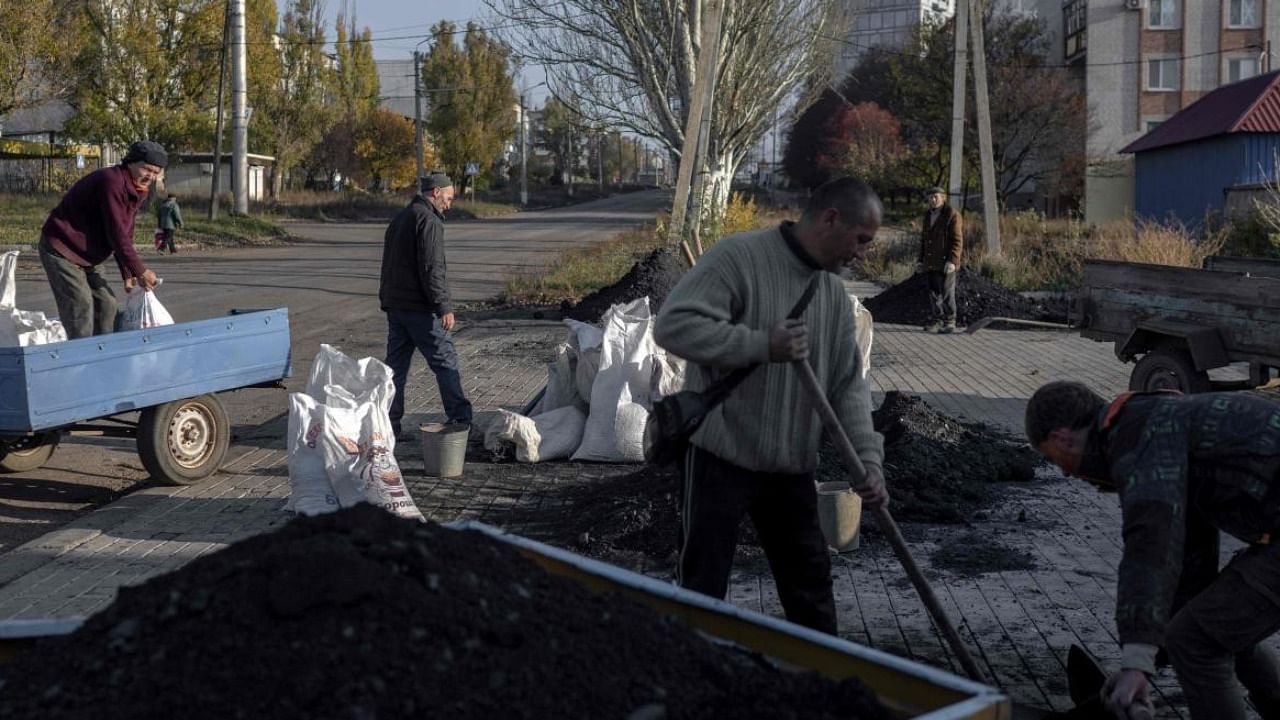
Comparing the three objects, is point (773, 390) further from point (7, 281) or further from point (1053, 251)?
point (1053, 251)

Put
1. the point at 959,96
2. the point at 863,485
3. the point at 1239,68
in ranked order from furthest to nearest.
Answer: the point at 1239,68, the point at 959,96, the point at 863,485

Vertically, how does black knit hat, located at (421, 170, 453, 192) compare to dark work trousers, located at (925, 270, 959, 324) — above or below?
above

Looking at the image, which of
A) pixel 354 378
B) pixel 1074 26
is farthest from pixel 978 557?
pixel 1074 26

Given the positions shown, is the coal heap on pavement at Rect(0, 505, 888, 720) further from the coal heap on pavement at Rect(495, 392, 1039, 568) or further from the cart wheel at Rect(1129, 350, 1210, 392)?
the cart wheel at Rect(1129, 350, 1210, 392)

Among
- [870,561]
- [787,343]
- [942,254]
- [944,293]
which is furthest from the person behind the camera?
[944,293]

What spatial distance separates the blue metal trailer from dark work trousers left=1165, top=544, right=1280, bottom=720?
5.76 metres

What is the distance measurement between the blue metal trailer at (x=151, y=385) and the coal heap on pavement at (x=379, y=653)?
4444 mm

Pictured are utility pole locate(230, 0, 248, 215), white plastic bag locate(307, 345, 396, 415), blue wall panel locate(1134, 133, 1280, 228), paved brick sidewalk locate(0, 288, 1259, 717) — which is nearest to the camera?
paved brick sidewalk locate(0, 288, 1259, 717)

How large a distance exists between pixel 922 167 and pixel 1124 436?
5009 centimetres

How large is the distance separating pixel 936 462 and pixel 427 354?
11.6ft

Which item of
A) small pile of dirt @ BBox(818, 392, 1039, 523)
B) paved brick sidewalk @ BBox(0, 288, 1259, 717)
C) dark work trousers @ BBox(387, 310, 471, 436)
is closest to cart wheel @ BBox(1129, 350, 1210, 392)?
paved brick sidewalk @ BBox(0, 288, 1259, 717)

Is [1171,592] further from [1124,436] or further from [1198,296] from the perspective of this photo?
[1198,296]

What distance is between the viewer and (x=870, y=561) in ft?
21.6

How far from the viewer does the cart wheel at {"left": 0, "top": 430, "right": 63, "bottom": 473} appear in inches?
312
